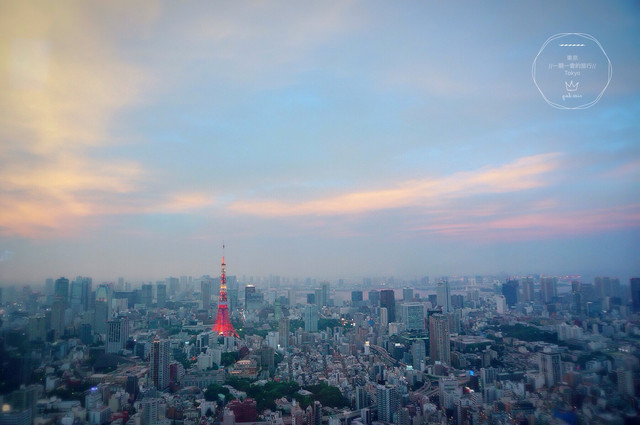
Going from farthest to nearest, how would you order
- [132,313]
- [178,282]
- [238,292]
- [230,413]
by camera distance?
1. [238,292]
2. [132,313]
3. [178,282]
4. [230,413]

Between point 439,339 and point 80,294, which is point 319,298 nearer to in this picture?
point 439,339

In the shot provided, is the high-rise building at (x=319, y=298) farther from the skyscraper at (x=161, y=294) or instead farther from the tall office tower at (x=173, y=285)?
the skyscraper at (x=161, y=294)

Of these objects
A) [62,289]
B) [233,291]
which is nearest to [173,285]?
A: [233,291]

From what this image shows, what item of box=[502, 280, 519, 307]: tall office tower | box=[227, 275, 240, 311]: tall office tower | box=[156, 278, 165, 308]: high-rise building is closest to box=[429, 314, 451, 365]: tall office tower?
box=[502, 280, 519, 307]: tall office tower

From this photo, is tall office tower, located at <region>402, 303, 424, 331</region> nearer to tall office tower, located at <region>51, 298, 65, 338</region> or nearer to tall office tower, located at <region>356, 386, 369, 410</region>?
tall office tower, located at <region>356, 386, 369, 410</region>

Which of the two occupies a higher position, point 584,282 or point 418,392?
point 584,282

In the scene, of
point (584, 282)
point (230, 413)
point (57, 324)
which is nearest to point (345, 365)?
point (230, 413)

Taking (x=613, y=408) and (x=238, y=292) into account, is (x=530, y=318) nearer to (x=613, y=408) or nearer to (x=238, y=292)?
(x=613, y=408)
